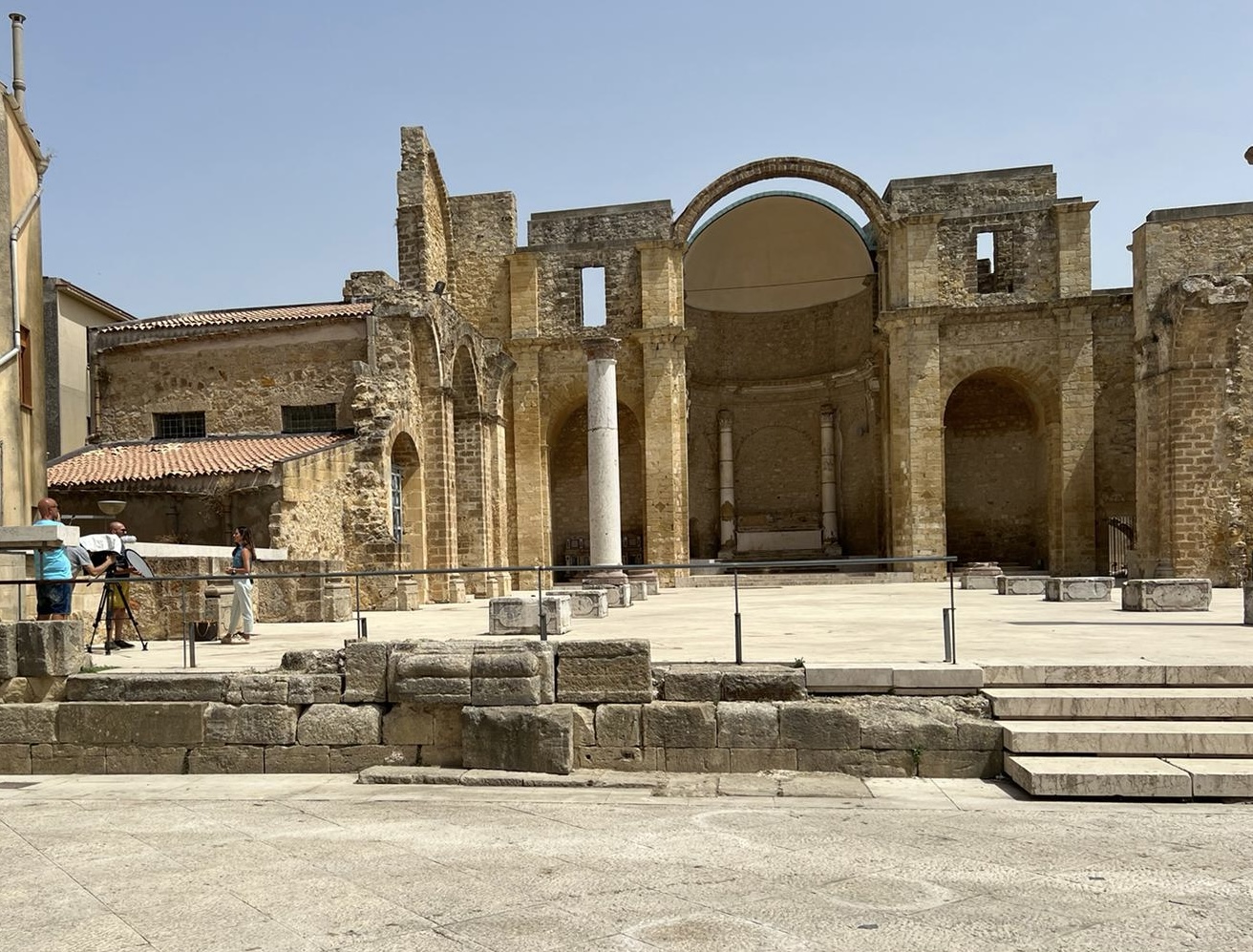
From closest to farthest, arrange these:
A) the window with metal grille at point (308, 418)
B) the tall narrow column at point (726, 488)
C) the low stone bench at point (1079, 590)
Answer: the low stone bench at point (1079, 590), the window with metal grille at point (308, 418), the tall narrow column at point (726, 488)

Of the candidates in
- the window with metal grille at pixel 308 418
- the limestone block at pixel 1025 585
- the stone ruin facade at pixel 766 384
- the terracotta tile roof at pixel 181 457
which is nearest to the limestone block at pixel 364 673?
the stone ruin facade at pixel 766 384

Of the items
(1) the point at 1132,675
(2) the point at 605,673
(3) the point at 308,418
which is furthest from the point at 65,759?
(3) the point at 308,418

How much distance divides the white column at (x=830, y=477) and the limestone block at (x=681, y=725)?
72.1 feet

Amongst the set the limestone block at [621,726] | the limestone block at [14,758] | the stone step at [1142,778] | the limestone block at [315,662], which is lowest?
the limestone block at [14,758]

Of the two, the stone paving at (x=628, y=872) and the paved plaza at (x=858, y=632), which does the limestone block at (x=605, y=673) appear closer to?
the paved plaza at (x=858, y=632)

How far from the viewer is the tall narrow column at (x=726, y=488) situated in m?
29.2

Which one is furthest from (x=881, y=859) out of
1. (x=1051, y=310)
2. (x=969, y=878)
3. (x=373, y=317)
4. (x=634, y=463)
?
(x=634, y=463)

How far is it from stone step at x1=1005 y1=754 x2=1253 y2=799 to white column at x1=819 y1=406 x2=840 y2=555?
2247 cm

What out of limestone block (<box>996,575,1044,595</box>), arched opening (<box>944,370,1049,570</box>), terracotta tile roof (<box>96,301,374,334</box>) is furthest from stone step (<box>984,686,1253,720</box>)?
arched opening (<box>944,370,1049,570</box>)

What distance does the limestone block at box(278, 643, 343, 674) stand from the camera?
7.66 metres

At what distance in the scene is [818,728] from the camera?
272 inches

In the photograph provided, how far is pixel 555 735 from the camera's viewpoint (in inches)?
277

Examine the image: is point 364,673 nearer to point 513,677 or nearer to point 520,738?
point 513,677

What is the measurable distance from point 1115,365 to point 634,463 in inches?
526
